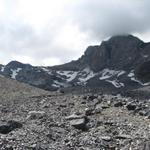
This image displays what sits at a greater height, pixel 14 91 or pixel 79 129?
pixel 14 91

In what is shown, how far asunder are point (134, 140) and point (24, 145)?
792 cm

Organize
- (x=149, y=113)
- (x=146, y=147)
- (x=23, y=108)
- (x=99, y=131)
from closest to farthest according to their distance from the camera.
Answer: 1. (x=146, y=147)
2. (x=99, y=131)
3. (x=149, y=113)
4. (x=23, y=108)

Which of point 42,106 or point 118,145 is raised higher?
point 42,106

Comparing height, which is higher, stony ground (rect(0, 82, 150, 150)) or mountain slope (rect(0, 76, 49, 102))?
mountain slope (rect(0, 76, 49, 102))

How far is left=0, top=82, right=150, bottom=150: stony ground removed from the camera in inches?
1280

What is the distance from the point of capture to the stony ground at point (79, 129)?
107 feet

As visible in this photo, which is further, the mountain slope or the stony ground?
the mountain slope

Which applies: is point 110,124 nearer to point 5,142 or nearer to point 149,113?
point 149,113

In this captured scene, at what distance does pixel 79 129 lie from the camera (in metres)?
37.8

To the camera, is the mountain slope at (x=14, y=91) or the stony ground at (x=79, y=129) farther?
the mountain slope at (x=14, y=91)

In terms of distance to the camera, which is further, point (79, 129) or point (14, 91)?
point (14, 91)

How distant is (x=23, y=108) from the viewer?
50656 millimetres

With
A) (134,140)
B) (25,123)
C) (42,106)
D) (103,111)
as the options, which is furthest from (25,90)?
(134,140)

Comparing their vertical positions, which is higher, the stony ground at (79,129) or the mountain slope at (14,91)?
the mountain slope at (14,91)
